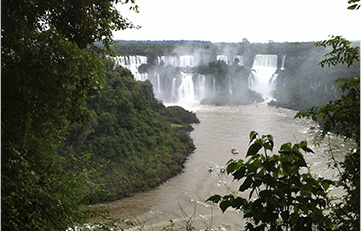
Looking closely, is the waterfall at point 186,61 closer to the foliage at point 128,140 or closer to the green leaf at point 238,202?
the foliage at point 128,140

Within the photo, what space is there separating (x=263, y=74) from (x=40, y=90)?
34.2 metres

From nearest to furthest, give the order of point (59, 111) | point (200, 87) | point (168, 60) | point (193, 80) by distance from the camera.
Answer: point (59, 111) < point (193, 80) < point (200, 87) < point (168, 60)

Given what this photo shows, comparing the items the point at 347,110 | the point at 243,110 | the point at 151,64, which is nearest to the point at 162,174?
the point at 347,110

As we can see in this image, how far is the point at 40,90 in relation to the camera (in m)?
2.52

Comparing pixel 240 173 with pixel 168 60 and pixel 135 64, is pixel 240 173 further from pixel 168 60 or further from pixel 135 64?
pixel 168 60

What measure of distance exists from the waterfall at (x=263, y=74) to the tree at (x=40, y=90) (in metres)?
31.3

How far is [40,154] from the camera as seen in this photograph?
3197 mm

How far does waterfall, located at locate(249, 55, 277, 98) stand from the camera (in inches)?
1342

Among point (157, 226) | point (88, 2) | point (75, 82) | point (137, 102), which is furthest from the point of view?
point (137, 102)

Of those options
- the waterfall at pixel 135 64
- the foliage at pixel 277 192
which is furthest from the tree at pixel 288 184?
the waterfall at pixel 135 64

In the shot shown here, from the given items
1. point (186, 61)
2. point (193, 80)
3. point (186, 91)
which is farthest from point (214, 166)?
point (186, 61)

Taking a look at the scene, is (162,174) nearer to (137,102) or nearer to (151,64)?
(137,102)

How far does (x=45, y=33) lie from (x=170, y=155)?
1260 cm

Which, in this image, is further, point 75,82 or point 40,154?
point 40,154
